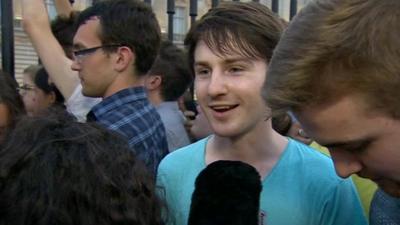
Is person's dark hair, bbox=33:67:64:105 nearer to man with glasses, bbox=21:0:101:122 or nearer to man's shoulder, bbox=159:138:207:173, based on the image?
man with glasses, bbox=21:0:101:122

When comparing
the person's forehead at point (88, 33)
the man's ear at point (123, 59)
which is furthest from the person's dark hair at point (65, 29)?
the man's ear at point (123, 59)

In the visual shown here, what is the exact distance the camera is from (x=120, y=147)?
5.14ft

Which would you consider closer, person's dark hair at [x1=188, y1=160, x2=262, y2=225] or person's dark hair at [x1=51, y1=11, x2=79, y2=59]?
person's dark hair at [x1=188, y1=160, x2=262, y2=225]

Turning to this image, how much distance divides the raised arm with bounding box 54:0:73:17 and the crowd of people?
22.4 inches

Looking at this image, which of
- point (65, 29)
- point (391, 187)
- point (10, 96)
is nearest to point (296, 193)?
point (391, 187)

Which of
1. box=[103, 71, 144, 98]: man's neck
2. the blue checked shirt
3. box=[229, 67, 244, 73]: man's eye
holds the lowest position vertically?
the blue checked shirt

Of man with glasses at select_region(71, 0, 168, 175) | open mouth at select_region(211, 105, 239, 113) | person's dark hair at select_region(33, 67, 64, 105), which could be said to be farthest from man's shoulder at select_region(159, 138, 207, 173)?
person's dark hair at select_region(33, 67, 64, 105)

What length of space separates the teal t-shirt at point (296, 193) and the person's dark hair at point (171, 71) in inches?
76.2

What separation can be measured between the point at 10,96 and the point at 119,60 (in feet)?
1.76

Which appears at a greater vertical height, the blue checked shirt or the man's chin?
the man's chin

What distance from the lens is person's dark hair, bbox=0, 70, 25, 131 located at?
284cm

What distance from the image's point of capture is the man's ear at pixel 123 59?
109 inches

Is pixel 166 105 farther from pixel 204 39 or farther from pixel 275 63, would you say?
pixel 275 63

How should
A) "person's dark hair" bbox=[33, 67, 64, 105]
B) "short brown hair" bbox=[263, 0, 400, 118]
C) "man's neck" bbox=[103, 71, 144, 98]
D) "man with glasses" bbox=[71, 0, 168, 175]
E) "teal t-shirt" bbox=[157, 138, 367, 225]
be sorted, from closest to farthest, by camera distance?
"short brown hair" bbox=[263, 0, 400, 118], "teal t-shirt" bbox=[157, 138, 367, 225], "man with glasses" bbox=[71, 0, 168, 175], "man's neck" bbox=[103, 71, 144, 98], "person's dark hair" bbox=[33, 67, 64, 105]
